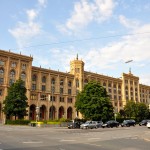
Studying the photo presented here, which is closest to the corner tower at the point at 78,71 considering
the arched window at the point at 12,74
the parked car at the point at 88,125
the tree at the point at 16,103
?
the arched window at the point at 12,74

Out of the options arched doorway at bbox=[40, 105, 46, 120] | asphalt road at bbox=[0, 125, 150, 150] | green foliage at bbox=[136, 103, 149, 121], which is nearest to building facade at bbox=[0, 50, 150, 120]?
arched doorway at bbox=[40, 105, 46, 120]

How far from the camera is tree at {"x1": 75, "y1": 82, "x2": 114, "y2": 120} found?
210 feet

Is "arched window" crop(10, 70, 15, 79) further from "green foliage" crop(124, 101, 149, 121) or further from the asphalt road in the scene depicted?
the asphalt road

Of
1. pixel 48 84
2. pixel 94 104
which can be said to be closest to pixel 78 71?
pixel 48 84

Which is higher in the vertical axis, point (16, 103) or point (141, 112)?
point (16, 103)

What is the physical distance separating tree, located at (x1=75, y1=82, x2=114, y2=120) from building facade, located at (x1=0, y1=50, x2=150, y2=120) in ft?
19.4

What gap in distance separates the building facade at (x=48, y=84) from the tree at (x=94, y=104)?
19.4 feet

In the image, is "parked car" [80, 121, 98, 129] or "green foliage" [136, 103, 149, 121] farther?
Result: "green foliage" [136, 103, 149, 121]

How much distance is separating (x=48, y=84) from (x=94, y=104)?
3258 cm

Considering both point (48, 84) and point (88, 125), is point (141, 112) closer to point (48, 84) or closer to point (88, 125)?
point (48, 84)

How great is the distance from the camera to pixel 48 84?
3676 inches

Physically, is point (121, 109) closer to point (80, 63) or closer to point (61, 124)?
point (80, 63)

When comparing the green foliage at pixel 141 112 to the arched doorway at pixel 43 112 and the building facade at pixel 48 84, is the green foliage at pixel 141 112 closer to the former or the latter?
the building facade at pixel 48 84

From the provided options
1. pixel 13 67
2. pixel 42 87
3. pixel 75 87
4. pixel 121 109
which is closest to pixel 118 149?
pixel 13 67
